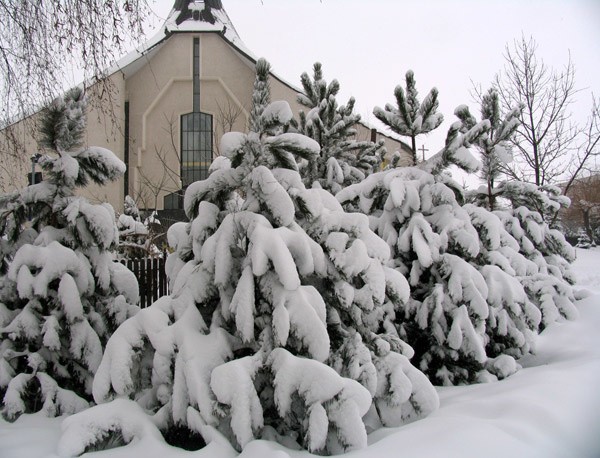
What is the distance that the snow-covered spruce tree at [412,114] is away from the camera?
4.37m

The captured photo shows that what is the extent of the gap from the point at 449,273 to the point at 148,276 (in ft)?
17.8

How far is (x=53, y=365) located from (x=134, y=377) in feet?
4.64

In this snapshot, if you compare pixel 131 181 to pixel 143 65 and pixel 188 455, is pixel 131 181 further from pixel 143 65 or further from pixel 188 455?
pixel 188 455

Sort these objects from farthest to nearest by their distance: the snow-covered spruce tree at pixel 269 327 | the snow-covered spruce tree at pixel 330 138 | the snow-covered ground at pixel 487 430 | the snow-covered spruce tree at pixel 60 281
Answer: the snow-covered spruce tree at pixel 330 138 → the snow-covered spruce tree at pixel 60 281 → the snow-covered spruce tree at pixel 269 327 → the snow-covered ground at pixel 487 430

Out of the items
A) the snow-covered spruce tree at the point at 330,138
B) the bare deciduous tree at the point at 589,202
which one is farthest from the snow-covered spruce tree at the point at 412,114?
the bare deciduous tree at the point at 589,202

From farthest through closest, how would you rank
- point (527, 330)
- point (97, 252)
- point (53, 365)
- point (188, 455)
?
point (527, 330)
point (97, 252)
point (53, 365)
point (188, 455)

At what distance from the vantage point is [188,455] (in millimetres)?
1980

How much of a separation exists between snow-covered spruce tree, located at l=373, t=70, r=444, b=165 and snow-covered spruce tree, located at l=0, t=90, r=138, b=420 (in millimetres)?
2834

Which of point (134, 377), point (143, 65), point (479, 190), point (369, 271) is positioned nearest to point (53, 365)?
point (134, 377)

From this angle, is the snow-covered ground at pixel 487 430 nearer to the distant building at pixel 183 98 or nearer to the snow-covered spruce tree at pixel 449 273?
the snow-covered spruce tree at pixel 449 273

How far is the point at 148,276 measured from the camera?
284 inches

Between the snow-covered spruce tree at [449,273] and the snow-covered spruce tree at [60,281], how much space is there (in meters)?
2.40

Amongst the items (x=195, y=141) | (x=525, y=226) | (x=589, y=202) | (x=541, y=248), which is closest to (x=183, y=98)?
(x=195, y=141)

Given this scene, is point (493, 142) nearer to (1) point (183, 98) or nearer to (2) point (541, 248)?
(2) point (541, 248)
